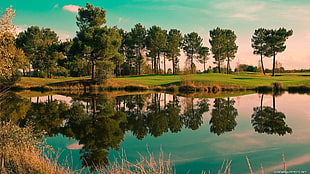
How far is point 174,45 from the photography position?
69.7m

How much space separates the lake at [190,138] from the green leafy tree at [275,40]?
165 feet

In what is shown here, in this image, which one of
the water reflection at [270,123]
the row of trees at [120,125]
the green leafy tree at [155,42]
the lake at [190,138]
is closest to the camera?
the lake at [190,138]

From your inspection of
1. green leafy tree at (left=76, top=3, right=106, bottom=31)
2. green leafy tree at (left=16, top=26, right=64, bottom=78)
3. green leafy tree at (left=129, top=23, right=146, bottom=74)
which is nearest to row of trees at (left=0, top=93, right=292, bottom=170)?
green leafy tree at (left=76, top=3, right=106, bottom=31)

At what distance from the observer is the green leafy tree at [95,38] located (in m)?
39.5

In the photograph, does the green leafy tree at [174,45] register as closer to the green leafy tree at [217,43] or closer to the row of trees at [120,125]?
the green leafy tree at [217,43]

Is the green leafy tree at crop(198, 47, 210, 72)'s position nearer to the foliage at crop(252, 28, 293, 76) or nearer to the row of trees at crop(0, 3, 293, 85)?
the row of trees at crop(0, 3, 293, 85)

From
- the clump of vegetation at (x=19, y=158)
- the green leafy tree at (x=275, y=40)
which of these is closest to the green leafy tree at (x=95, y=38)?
the clump of vegetation at (x=19, y=158)

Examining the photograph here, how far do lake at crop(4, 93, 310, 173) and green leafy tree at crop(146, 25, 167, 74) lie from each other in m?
53.1

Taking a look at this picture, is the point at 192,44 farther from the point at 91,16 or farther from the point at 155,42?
the point at 91,16

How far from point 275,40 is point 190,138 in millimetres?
60214

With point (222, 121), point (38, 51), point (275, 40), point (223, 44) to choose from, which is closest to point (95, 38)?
point (222, 121)

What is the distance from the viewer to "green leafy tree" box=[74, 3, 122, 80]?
130ft

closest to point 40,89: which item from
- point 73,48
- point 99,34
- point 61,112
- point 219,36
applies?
point 73,48

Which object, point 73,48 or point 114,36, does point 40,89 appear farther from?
point 114,36
